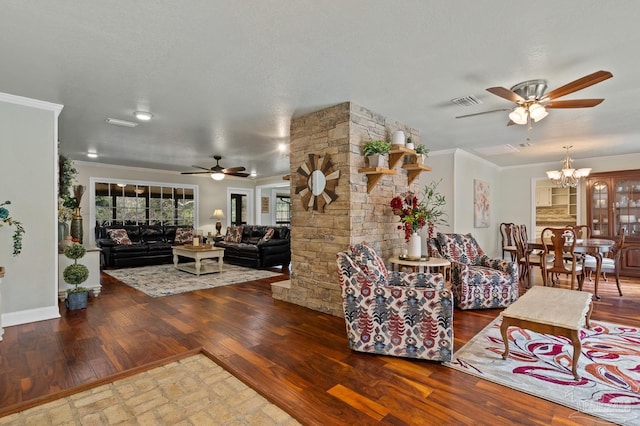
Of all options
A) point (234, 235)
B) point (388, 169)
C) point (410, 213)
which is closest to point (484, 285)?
point (410, 213)

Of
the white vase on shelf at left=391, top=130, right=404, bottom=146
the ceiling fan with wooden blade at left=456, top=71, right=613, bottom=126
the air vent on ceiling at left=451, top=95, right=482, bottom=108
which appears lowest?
the white vase on shelf at left=391, top=130, right=404, bottom=146

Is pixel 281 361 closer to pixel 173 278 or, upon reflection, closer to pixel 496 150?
pixel 173 278

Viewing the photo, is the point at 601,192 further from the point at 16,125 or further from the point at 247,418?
the point at 16,125

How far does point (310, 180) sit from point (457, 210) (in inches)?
132

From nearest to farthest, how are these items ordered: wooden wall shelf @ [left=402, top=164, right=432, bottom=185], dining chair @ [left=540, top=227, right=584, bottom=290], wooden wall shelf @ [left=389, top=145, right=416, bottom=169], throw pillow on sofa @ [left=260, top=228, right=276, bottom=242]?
1. wooden wall shelf @ [left=389, top=145, right=416, bottom=169]
2. wooden wall shelf @ [left=402, top=164, right=432, bottom=185]
3. dining chair @ [left=540, top=227, right=584, bottom=290]
4. throw pillow on sofa @ [left=260, top=228, right=276, bottom=242]

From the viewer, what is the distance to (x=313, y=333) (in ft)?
10.7

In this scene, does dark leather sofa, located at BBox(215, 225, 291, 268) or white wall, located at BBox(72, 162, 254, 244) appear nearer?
dark leather sofa, located at BBox(215, 225, 291, 268)

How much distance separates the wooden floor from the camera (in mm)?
2014

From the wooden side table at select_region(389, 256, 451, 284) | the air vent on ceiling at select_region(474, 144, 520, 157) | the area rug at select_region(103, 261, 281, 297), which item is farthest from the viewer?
the air vent on ceiling at select_region(474, 144, 520, 157)

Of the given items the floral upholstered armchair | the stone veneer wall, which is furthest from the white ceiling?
the floral upholstered armchair

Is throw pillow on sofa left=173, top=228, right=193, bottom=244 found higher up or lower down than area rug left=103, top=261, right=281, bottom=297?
higher up

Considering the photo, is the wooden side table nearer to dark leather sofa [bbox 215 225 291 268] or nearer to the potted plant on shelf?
the potted plant on shelf

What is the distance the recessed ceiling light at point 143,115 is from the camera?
4.06m

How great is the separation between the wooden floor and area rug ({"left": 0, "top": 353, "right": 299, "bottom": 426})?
11 cm
